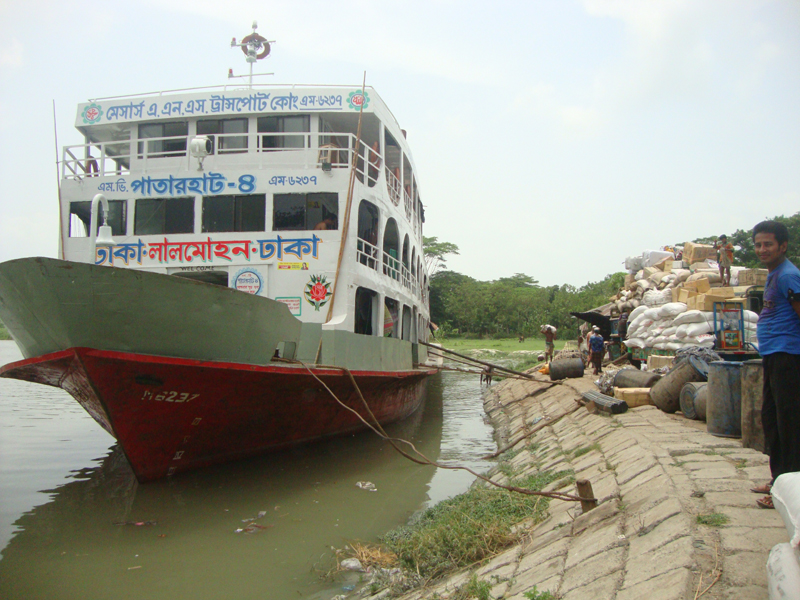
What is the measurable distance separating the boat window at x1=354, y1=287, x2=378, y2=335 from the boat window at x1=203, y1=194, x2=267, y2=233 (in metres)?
2.06

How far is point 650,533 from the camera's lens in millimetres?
2803

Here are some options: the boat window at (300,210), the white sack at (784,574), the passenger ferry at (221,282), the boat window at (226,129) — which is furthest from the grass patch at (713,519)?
the boat window at (226,129)

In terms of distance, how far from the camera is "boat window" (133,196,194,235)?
833 centimetres

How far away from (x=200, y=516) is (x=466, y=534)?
2823mm

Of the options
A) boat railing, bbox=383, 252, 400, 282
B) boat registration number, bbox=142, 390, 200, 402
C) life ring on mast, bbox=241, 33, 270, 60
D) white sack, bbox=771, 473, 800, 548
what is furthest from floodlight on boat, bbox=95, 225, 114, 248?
life ring on mast, bbox=241, 33, 270, 60

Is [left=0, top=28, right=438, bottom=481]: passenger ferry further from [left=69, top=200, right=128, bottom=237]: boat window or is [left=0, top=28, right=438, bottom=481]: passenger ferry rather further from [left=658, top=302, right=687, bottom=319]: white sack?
[left=658, top=302, right=687, bottom=319]: white sack

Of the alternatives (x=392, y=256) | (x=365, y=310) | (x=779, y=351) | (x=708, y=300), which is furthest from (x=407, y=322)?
(x=779, y=351)

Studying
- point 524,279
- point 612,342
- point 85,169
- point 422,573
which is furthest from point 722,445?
point 524,279

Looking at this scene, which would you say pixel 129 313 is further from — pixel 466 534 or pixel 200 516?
pixel 466 534

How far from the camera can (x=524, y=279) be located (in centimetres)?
6144

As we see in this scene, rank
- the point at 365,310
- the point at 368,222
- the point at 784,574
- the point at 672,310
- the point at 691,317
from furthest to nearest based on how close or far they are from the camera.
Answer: the point at 672,310, the point at 691,317, the point at 365,310, the point at 368,222, the point at 784,574

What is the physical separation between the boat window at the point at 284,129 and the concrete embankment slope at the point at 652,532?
676 cm

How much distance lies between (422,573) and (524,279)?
196 ft

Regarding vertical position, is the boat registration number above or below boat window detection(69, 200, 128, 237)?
below
